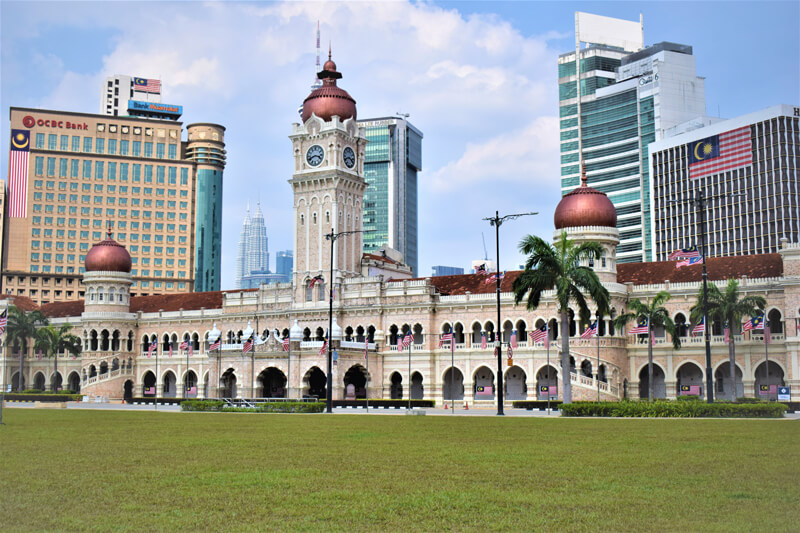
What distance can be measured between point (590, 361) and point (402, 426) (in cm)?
3606

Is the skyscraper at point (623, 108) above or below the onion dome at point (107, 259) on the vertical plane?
above

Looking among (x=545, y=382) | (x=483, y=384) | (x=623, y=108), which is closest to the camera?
(x=545, y=382)

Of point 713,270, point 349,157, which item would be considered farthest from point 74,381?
point 713,270

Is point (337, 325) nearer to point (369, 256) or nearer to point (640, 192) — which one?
point (369, 256)

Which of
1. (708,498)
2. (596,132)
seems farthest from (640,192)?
(708,498)

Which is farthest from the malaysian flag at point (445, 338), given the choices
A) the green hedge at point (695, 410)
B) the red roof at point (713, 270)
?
the green hedge at point (695, 410)

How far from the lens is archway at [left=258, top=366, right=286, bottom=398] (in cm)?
8193

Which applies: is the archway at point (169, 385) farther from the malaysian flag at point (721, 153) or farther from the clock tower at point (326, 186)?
the malaysian flag at point (721, 153)

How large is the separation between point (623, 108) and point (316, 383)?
9889 centimetres

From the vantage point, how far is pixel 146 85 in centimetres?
A: 17275

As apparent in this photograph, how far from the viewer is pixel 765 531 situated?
11852 millimetres

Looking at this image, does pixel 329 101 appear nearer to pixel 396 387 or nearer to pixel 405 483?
pixel 396 387

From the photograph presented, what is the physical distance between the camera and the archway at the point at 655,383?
2736 inches

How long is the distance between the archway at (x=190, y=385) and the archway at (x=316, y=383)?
16680 millimetres
